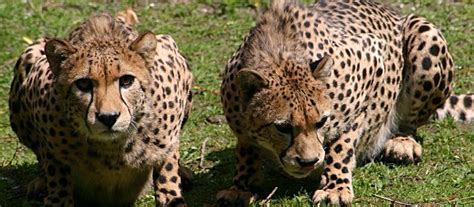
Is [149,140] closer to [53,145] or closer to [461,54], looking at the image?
[53,145]

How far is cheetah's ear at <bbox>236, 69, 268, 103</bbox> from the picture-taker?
6.44 meters

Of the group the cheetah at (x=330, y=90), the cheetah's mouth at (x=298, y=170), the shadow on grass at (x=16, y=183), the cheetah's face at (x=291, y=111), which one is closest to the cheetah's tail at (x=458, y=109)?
the cheetah at (x=330, y=90)

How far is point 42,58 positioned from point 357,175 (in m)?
2.31

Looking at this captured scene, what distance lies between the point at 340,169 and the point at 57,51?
205 centimetres

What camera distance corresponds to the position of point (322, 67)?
21.4 feet

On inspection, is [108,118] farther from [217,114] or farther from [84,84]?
[217,114]

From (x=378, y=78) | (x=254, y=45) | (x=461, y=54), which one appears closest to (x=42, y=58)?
(x=254, y=45)

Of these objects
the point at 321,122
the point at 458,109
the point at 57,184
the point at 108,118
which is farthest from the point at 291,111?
the point at 458,109

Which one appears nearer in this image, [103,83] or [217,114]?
[103,83]

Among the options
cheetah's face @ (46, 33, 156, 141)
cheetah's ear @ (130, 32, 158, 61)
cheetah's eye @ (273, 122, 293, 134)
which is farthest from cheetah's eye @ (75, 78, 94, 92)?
cheetah's eye @ (273, 122, 293, 134)

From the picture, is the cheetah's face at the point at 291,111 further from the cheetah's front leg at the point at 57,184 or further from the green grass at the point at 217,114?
the cheetah's front leg at the point at 57,184

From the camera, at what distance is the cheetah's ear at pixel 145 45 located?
6332mm

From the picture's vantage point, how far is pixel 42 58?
24.4 feet

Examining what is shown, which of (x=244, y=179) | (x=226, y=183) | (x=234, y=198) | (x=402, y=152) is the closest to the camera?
(x=234, y=198)
